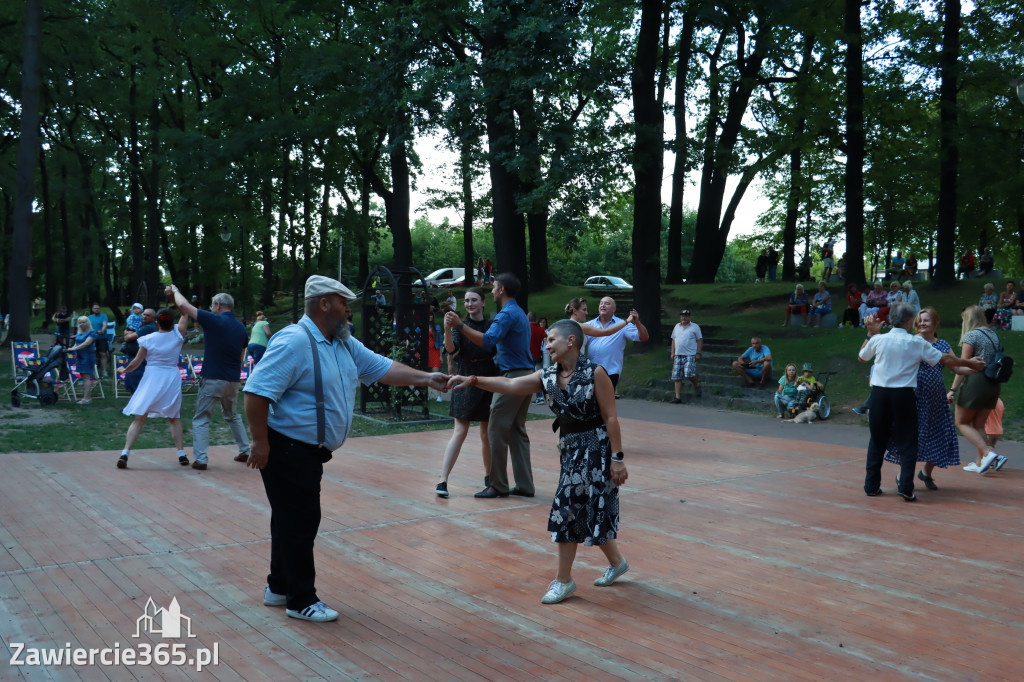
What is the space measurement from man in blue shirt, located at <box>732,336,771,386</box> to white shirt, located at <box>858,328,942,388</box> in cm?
914

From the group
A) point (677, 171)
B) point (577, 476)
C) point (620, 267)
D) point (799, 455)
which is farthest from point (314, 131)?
point (620, 267)

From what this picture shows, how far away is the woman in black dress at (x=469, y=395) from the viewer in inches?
317

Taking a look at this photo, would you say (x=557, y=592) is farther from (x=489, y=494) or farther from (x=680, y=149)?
(x=680, y=149)

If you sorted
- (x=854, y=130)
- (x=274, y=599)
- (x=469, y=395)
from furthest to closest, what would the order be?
(x=854, y=130) < (x=469, y=395) < (x=274, y=599)

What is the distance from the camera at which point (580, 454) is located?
5.27m

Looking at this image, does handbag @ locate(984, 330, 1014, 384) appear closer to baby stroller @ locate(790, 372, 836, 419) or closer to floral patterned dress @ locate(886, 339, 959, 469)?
floral patterned dress @ locate(886, 339, 959, 469)

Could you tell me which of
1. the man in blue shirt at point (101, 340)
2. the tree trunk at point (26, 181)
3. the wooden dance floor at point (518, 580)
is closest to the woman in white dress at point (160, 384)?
the wooden dance floor at point (518, 580)

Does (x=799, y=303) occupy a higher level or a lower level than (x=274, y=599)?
higher

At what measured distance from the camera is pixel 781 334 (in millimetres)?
21375

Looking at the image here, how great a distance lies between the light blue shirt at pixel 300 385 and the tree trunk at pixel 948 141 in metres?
22.2

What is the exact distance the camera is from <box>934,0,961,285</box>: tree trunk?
2248 centimetres

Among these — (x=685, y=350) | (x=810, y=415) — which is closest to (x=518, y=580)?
(x=810, y=415)

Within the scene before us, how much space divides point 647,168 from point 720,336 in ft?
14.8

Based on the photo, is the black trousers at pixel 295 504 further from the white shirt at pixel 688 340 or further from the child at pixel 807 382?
the white shirt at pixel 688 340
